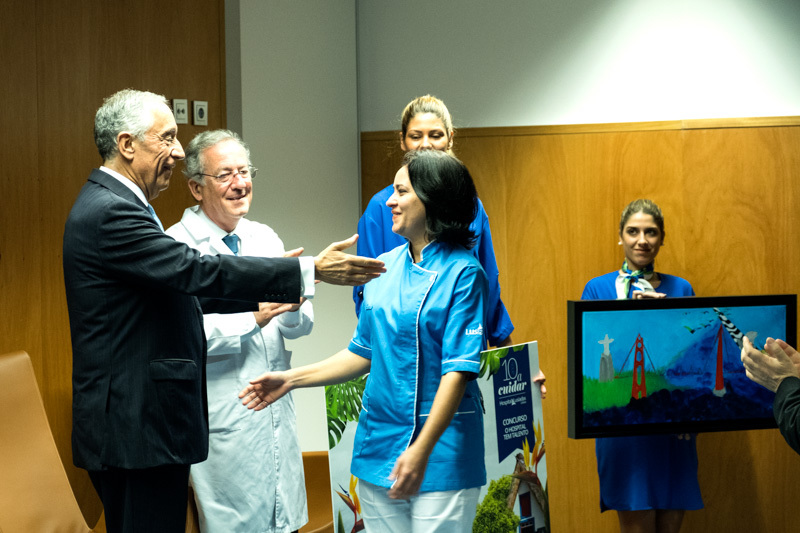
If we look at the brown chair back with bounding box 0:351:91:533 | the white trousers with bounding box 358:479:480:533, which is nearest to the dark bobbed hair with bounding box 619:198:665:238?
the white trousers with bounding box 358:479:480:533

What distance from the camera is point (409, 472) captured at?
74.0 inches

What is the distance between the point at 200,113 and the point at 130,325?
1.82m

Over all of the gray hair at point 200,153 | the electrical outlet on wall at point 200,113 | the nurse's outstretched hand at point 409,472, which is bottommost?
the nurse's outstretched hand at point 409,472

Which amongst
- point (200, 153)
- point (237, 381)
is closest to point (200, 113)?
point (200, 153)

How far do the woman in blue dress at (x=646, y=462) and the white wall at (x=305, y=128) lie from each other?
5.01ft

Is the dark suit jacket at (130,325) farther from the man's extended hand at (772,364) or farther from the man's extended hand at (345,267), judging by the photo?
the man's extended hand at (772,364)

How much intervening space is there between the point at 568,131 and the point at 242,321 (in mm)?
2116

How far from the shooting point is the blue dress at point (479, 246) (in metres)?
2.95

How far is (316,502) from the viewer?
12.1 ft

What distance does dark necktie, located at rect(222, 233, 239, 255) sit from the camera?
9.23 ft

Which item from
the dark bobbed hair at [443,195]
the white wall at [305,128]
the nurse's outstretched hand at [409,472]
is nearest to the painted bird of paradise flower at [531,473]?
the nurse's outstretched hand at [409,472]

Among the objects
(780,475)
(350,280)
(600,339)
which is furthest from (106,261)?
(780,475)

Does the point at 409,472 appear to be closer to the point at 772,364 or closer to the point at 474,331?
the point at 474,331

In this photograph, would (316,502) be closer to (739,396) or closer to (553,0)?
(739,396)
